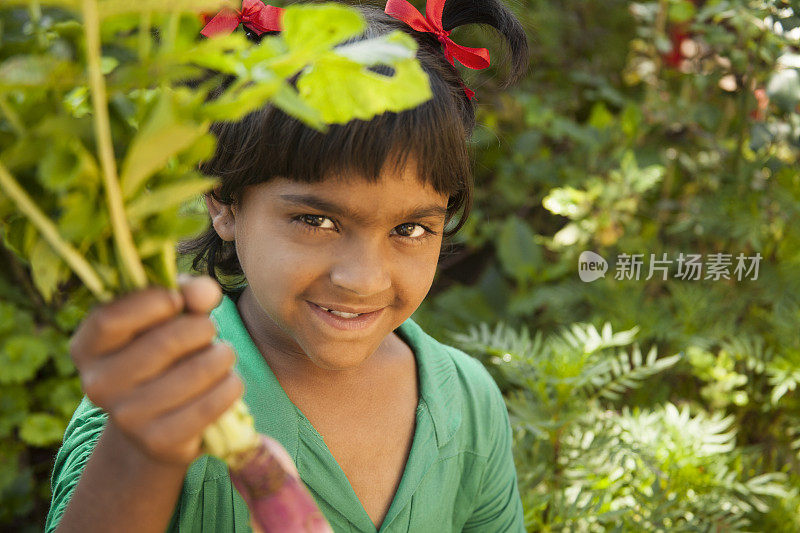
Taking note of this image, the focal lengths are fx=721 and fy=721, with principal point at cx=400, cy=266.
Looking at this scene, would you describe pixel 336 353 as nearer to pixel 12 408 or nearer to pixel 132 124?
pixel 132 124

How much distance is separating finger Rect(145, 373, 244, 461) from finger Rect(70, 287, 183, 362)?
5cm

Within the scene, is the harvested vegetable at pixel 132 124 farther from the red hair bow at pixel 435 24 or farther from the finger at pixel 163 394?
the red hair bow at pixel 435 24

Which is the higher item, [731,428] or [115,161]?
[115,161]

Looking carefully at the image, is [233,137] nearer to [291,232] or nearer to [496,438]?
[291,232]

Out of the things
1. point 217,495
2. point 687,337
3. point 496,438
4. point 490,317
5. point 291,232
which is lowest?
point 490,317

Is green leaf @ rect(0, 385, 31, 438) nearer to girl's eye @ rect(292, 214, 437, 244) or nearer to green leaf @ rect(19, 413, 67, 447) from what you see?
green leaf @ rect(19, 413, 67, 447)

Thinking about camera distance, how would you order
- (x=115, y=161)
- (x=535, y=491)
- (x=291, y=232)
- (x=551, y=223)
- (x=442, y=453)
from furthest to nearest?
(x=551, y=223) < (x=535, y=491) < (x=442, y=453) < (x=291, y=232) < (x=115, y=161)

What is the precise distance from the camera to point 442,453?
956 mm

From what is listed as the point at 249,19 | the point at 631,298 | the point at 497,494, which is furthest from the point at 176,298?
the point at 631,298

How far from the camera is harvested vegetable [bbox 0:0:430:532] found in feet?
1.29

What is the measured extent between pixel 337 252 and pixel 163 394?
1.09 feet

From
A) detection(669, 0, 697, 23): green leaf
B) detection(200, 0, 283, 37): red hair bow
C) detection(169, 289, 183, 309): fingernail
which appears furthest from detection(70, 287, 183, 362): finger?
detection(669, 0, 697, 23): green leaf

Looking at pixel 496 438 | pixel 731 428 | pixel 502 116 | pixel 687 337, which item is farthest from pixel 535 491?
pixel 502 116

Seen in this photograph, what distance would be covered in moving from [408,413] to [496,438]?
0.51 ft
